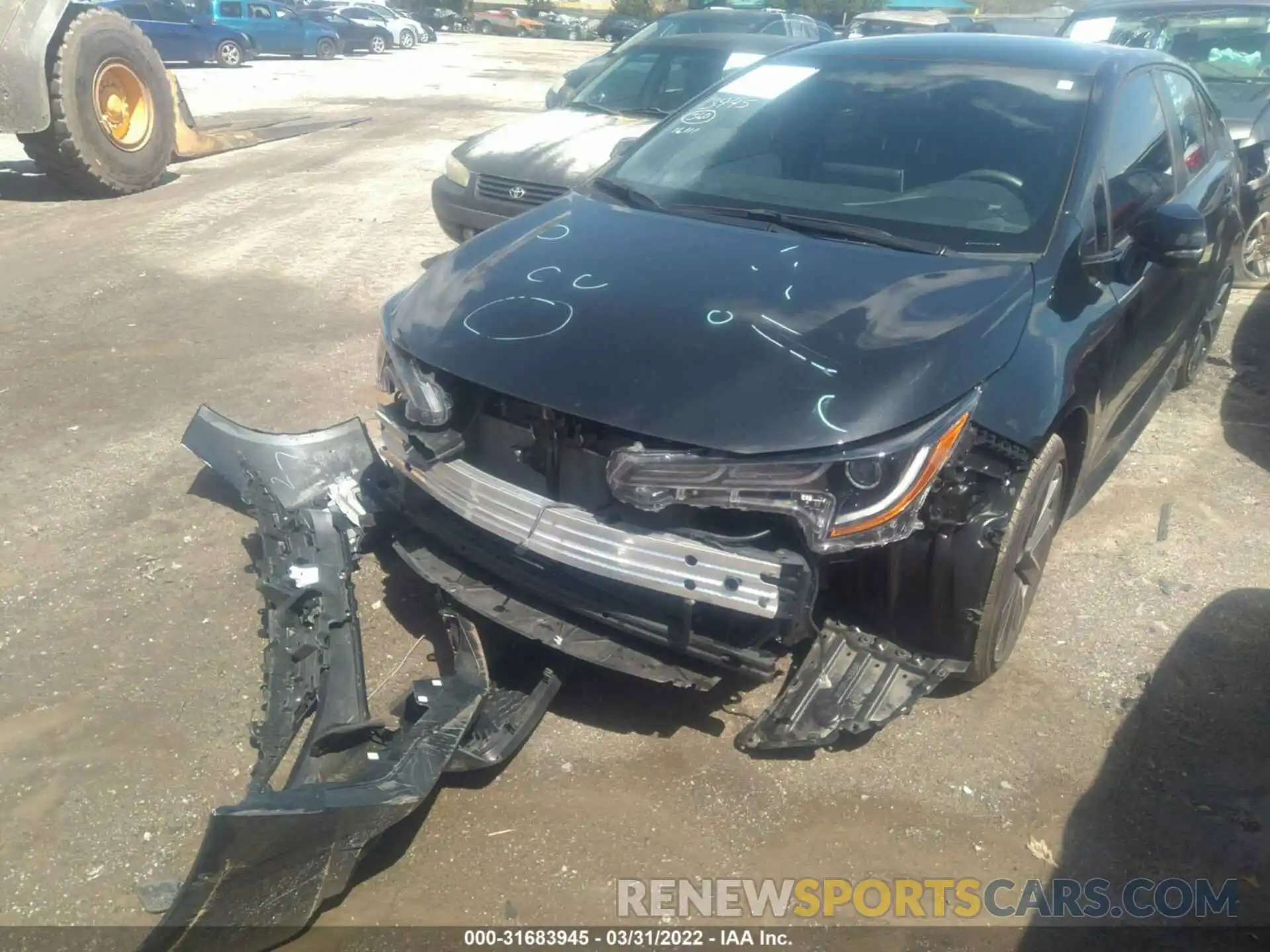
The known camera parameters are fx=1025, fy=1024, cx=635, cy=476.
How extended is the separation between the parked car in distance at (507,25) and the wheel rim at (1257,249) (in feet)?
125

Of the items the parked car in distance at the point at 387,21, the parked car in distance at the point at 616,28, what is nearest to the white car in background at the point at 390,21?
A: the parked car in distance at the point at 387,21

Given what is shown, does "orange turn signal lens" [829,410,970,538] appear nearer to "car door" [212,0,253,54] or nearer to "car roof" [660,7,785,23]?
"car roof" [660,7,785,23]

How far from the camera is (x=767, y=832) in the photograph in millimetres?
2717

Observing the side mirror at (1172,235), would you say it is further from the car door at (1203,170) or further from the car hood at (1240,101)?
the car hood at (1240,101)

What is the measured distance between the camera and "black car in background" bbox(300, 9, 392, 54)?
27109mm

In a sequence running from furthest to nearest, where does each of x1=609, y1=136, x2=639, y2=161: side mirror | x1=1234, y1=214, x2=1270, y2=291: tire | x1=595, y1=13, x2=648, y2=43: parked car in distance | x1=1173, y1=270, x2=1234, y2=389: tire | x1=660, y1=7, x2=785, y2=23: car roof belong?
x1=595, y1=13, x2=648, y2=43: parked car in distance → x1=660, y1=7, x2=785, y2=23: car roof → x1=1234, y1=214, x2=1270, y2=291: tire → x1=1173, y1=270, x2=1234, y2=389: tire → x1=609, y1=136, x2=639, y2=161: side mirror

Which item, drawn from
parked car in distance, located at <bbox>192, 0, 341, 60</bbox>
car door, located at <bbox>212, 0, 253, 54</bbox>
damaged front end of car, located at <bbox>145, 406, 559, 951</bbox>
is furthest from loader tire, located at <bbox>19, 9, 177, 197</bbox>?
car door, located at <bbox>212, 0, 253, 54</bbox>

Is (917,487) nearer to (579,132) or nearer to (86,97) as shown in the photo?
(579,132)

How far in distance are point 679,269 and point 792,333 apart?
510mm

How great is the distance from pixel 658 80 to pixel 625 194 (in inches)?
170

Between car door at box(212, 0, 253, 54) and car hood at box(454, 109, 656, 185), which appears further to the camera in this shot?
car door at box(212, 0, 253, 54)

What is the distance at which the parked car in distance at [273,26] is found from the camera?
22797mm

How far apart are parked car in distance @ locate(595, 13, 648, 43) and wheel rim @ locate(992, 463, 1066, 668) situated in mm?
34724

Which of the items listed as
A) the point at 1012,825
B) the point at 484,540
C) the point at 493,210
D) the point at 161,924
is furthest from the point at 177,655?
the point at 493,210
